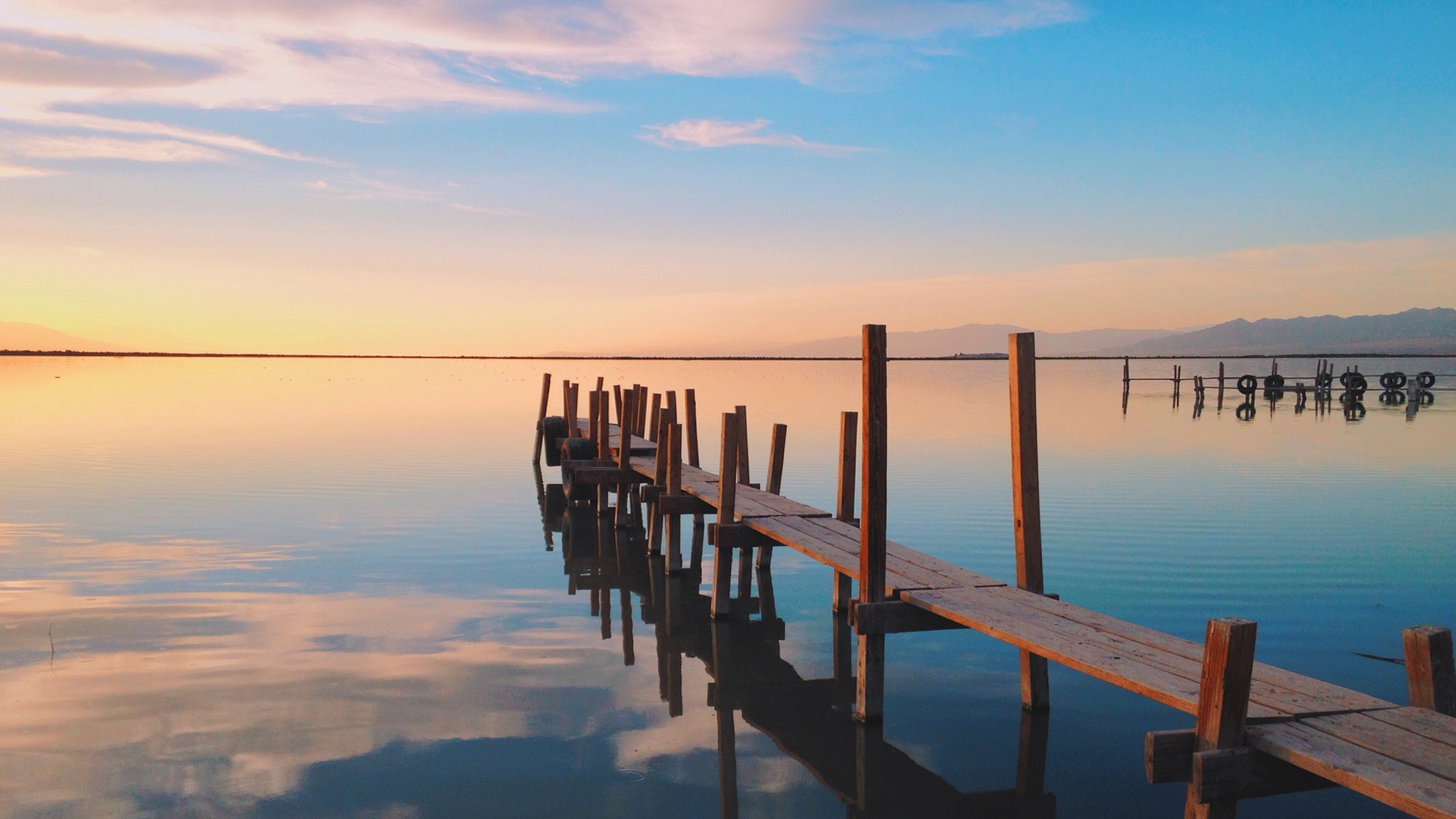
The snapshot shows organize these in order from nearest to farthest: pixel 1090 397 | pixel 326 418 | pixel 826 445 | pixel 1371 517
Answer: pixel 1371 517 → pixel 826 445 → pixel 326 418 → pixel 1090 397

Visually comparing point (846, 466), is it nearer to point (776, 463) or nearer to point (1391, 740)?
point (776, 463)

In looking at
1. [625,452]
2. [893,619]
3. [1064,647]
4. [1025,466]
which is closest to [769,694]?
[893,619]

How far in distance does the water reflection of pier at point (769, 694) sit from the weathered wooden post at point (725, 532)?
27cm

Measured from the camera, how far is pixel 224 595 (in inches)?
521

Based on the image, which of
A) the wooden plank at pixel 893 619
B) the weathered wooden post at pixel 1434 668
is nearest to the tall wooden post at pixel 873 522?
the wooden plank at pixel 893 619

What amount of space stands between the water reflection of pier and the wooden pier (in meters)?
0.23

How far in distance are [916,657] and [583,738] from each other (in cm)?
380

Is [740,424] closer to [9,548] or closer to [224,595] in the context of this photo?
[224,595]

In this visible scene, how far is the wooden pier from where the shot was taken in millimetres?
5406

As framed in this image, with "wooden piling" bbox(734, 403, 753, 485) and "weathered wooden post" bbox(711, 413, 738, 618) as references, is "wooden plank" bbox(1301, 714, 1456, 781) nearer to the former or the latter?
"weathered wooden post" bbox(711, 413, 738, 618)

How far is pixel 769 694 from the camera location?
10023 millimetres

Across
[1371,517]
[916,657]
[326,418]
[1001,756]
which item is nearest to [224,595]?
[916,657]

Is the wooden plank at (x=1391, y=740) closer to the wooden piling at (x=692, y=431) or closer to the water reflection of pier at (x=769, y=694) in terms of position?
the water reflection of pier at (x=769, y=694)

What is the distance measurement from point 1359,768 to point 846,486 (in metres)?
8.01
